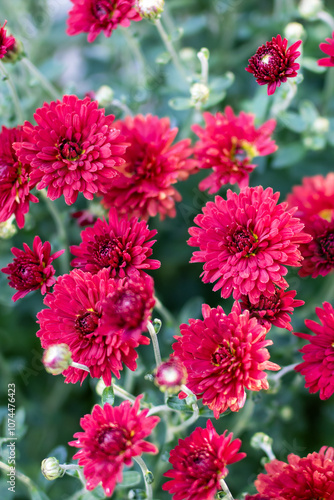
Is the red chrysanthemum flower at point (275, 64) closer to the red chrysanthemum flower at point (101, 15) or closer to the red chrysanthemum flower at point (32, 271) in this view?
the red chrysanthemum flower at point (101, 15)

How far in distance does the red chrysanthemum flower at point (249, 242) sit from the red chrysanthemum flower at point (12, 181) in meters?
A: 0.27

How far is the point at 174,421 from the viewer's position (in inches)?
36.1

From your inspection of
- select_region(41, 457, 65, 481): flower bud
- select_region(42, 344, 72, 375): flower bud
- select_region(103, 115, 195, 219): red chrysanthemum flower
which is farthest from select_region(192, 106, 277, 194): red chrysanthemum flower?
select_region(41, 457, 65, 481): flower bud

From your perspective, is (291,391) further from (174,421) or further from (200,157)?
(200,157)

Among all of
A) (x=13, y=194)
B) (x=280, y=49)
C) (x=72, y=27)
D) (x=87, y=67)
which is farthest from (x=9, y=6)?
(x=280, y=49)

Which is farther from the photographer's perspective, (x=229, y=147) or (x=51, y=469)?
(x=229, y=147)

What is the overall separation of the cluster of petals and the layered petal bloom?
3.1 inches

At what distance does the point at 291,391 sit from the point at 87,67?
3.88 feet

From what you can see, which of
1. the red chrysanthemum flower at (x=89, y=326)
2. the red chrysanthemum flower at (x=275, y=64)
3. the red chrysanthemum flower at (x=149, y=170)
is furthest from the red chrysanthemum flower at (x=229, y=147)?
the red chrysanthemum flower at (x=89, y=326)

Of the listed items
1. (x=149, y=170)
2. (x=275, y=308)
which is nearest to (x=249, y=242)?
(x=275, y=308)

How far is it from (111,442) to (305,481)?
28cm

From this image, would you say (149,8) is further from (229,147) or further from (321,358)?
(321,358)

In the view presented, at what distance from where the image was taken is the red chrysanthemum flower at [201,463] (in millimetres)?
664

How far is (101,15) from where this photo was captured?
93 cm
